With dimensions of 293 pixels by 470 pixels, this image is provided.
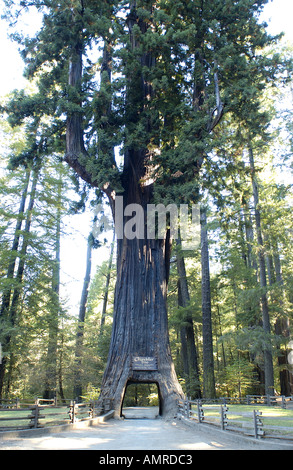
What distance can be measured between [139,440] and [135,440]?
8 centimetres

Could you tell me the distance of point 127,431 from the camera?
8422 mm

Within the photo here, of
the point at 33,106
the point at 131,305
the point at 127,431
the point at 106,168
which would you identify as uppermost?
the point at 33,106

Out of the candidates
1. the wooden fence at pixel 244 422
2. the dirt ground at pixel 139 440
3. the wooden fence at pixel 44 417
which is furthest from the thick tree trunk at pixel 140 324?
the dirt ground at pixel 139 440

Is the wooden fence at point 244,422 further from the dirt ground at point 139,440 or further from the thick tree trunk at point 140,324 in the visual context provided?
the thick tree trunk at point 140,324

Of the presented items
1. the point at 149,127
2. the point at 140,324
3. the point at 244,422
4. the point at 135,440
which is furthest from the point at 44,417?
the point at 149,127

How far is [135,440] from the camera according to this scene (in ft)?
22.5

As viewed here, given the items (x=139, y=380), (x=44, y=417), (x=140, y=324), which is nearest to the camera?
(x=44, y=417)

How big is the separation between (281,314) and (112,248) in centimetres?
1502

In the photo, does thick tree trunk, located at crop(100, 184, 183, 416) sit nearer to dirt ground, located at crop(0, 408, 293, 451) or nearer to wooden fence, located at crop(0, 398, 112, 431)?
wooden fence, located at crop(0, 398, 112, 431)

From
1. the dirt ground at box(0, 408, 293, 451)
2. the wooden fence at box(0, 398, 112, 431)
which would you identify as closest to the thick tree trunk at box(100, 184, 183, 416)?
the wooden fence at box(0, 398, 112, 431)

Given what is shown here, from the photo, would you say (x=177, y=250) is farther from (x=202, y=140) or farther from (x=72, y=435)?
(x=72, y=435)

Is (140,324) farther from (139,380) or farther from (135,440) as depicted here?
(135,440)

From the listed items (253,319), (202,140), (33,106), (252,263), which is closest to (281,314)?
(253,319)

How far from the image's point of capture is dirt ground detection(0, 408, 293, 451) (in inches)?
235
